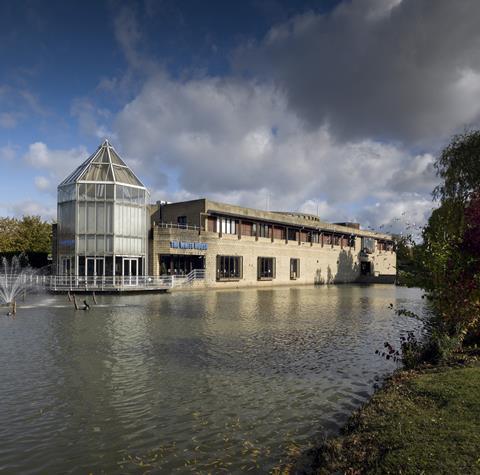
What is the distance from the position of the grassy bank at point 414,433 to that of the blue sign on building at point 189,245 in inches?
1469

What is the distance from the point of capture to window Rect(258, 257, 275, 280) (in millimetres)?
57188

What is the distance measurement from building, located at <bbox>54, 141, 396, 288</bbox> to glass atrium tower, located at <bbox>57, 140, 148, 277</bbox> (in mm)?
85

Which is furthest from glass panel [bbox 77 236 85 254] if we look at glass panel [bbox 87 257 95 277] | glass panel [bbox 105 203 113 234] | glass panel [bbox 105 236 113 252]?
glass panel [bbox 105 203 113 234]

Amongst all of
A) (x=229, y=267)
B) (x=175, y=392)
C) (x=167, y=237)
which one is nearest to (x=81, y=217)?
(x=167, y=237)

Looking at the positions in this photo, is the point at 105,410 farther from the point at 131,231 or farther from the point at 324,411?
the point at 131,231

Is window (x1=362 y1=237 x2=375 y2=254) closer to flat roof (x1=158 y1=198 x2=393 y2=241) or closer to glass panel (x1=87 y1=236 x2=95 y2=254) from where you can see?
flat roof (x1=158 y1=198 x2=393 y2=241)

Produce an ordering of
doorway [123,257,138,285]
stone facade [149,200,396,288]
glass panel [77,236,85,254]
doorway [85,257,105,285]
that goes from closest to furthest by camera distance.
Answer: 1. doorway [123,257,138,285]
2. glass panel [77,236,85,254]
3. doorway [85,257,105,285]
4. stone facade [149,200,396,288]

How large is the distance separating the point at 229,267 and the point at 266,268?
768 centimetres

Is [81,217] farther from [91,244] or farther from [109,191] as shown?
[109,191]

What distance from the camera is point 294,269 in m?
64.0

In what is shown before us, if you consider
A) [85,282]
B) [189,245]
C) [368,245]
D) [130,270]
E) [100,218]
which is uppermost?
[100,218]

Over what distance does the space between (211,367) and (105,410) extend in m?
3.83

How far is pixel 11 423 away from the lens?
8477 millimetres

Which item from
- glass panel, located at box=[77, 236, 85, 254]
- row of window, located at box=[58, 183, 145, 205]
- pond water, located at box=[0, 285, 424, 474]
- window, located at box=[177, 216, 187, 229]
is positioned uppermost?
row of window, located at box=[58, 183, 145, 205]
